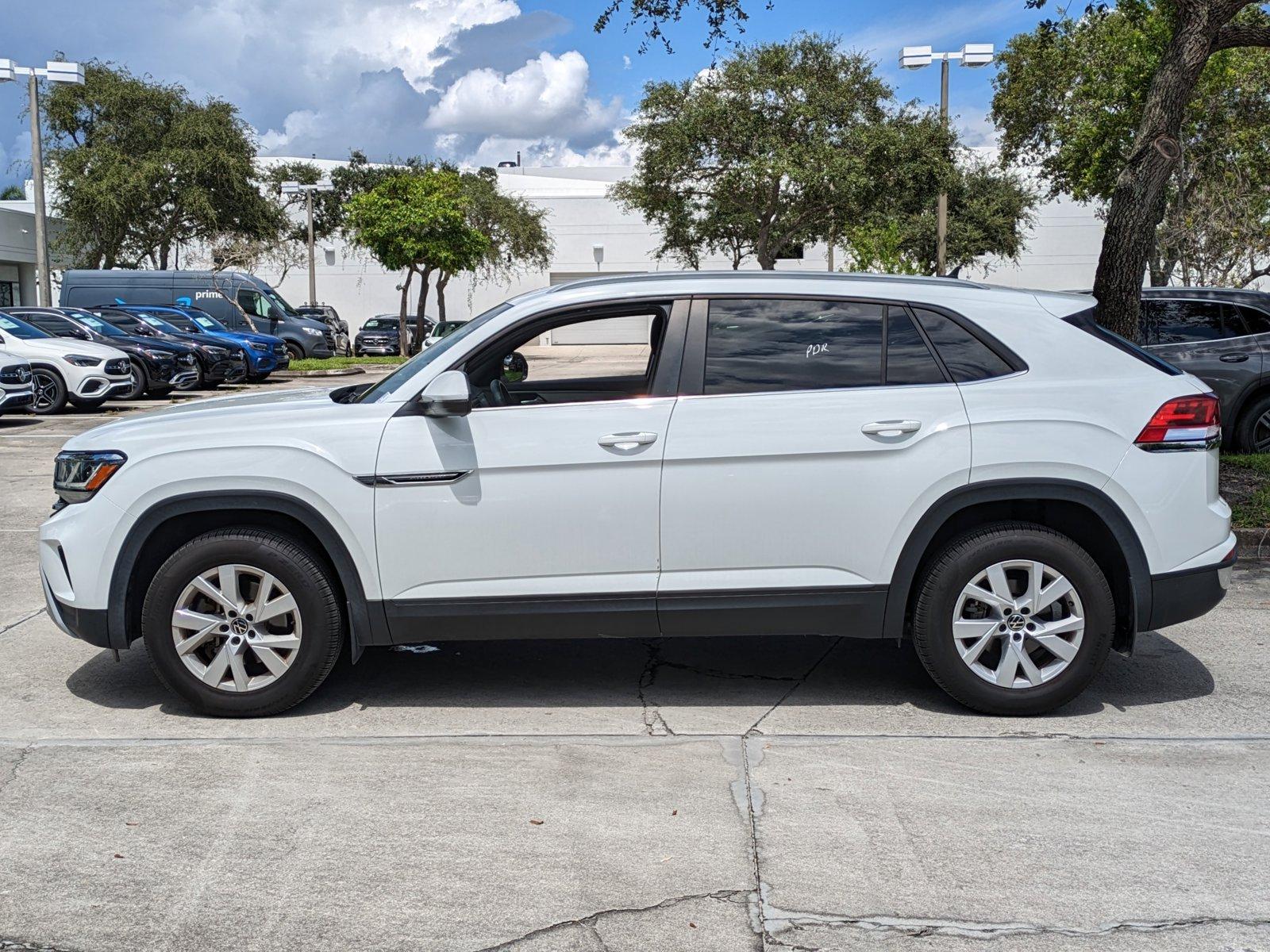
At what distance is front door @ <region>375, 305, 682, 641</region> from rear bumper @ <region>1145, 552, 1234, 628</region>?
2.05 metres

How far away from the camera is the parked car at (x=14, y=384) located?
17484 millimetres

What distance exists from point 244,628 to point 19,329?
1744 cm

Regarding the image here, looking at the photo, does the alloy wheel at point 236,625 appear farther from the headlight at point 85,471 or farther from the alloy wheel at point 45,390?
the alloy wheel at point 45,390

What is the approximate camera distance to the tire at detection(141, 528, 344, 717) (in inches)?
198

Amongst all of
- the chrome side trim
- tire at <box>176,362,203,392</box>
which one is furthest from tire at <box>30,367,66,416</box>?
the chrome side trim

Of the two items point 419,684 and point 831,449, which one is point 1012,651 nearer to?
point 831,449

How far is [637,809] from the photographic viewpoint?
166 inches

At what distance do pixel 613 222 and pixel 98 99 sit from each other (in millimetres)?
22458

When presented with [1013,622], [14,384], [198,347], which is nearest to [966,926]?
[1013,622]

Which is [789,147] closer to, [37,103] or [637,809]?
[37,103]

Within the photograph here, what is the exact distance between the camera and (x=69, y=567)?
5.11 m

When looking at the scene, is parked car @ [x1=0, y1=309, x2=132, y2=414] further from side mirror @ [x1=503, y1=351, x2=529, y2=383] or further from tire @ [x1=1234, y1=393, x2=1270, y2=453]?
tire @ [x1=1234, y1=393, x2=1270, y2=453]

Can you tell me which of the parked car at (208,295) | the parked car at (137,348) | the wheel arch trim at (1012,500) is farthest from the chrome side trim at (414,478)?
the parked car at (208,295)

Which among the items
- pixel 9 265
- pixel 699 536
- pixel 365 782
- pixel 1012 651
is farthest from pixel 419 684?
pixel 9 265
